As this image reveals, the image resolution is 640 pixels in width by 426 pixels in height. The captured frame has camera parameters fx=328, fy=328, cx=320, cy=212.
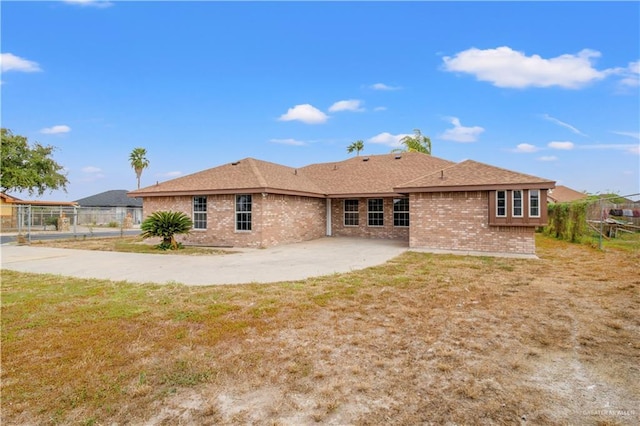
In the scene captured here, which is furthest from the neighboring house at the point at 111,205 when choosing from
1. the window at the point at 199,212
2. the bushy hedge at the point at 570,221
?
the bushy hedge at the point at 570,221

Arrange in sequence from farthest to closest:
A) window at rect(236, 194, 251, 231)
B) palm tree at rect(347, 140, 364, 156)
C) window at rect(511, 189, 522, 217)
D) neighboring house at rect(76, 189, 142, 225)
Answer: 1. neighboring house at rect(76, 189, 142, 225)
2. palm tree at rect(347, 140, 364, 156)
3. window at rect(236, 194, 251, 231)
4. window at rect(511, 189, 522, 217)

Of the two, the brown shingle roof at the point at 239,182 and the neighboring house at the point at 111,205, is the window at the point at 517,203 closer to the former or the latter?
the brown shingle roof at the point at 239,182

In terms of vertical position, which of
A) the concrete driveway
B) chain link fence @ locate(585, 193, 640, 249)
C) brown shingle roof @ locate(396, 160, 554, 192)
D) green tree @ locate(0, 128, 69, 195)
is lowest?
the concrete driveway

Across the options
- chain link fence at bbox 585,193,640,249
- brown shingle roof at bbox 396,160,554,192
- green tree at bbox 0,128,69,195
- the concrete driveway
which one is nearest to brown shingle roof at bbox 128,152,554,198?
brown shingle roof at bbox 396,160,554,192

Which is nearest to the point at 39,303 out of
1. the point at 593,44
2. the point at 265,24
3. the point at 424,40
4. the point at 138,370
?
the point at 138,370

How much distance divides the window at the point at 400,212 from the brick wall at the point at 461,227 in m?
3.43

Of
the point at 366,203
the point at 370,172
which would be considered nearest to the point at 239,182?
the point at 366,203

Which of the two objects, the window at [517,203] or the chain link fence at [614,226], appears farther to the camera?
the chain link fence at [614,226]

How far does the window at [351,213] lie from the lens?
1877cm

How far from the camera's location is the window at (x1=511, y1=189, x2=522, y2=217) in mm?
12000

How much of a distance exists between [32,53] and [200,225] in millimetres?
11446

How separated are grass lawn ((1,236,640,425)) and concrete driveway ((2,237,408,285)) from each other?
120cm

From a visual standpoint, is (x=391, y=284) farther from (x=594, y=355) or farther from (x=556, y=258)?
(x=556, y=258)

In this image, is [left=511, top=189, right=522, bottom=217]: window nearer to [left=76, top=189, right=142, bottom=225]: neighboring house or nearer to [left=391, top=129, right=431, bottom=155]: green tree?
[left=391, top=129, right=431, bottom=155]: green tree
